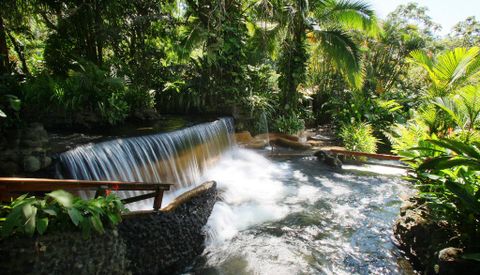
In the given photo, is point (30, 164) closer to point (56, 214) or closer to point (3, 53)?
point (56, 214)

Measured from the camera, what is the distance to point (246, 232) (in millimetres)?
5371

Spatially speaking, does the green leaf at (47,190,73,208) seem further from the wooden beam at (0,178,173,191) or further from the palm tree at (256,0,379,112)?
the palm tree at (256,0,379,112)

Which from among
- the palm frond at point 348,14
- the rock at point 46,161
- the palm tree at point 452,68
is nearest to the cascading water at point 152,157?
the rock at point 46,161

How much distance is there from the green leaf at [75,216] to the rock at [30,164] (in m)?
2.37

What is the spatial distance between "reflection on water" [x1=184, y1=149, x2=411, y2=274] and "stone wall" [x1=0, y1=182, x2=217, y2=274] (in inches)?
14.8

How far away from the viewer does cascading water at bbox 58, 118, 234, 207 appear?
512cm

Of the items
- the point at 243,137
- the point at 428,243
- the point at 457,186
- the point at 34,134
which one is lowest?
the point at 428,243

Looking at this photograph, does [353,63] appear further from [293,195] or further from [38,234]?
[38,234]

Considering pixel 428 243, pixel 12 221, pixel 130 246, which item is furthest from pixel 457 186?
pixel 12 221

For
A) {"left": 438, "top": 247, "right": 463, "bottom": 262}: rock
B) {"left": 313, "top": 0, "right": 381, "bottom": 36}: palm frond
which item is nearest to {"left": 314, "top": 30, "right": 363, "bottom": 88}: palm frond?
{"left": 313, "top": 0, "right": 381, "bottom": 36}: palm frond

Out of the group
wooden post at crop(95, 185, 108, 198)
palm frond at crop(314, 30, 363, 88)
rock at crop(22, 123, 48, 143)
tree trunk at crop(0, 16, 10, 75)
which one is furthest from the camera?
palm frond at crop(314, 30, 363, 88)

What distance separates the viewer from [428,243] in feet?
13.9

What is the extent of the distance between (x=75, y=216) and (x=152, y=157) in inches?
151

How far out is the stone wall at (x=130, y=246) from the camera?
101 inches
